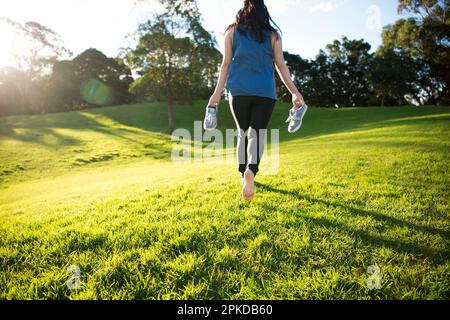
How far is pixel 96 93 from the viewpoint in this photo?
60.1m

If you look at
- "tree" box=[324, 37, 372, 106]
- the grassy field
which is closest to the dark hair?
the grassy field

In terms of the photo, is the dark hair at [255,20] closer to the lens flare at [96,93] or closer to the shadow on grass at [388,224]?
the shadow on grass at [388,224]

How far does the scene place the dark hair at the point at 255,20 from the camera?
385 centimetres

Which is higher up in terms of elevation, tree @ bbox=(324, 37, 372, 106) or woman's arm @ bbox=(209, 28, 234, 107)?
tree @ bbox=(324, 37, 372, 106)

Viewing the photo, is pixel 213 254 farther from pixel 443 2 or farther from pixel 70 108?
pixel 70 108

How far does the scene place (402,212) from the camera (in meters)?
3.77

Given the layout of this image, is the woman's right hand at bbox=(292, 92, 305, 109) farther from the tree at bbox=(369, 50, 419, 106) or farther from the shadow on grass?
the tree at bbox=(369, 50, 419, 106)

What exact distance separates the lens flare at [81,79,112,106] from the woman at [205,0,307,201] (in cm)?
6376

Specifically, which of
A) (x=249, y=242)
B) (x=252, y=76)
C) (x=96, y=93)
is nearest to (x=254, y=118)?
(x=252, y=76)

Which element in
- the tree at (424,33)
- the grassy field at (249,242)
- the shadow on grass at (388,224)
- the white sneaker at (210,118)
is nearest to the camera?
the grassy field at (249,242)

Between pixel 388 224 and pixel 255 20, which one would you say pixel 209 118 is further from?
pixel 388 224

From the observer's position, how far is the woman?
3.84 metres

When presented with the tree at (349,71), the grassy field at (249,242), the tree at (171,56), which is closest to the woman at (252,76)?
the grassy field at (249,242)

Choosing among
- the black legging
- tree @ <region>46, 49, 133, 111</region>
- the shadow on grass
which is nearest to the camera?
the shadow on grass
